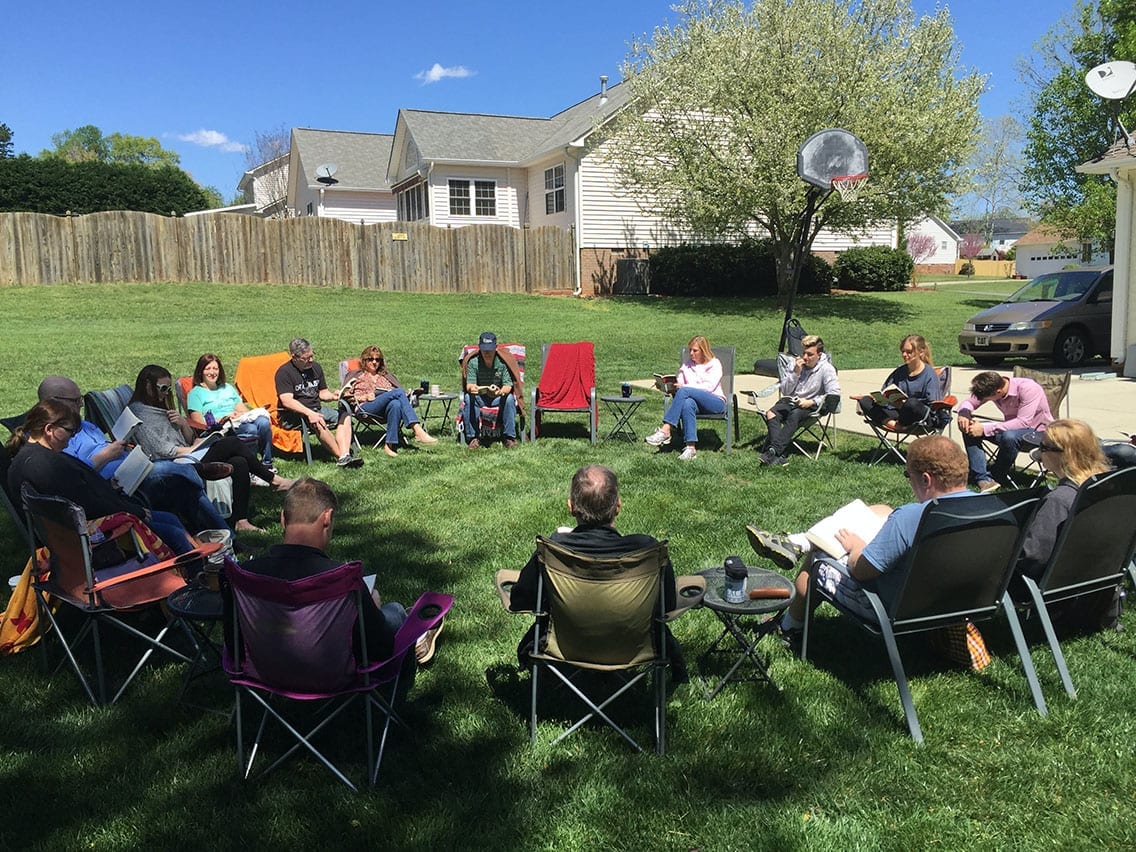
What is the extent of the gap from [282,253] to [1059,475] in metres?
21.9

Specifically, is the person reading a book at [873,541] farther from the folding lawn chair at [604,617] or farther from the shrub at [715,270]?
the shrub at [715,270]

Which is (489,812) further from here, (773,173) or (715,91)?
(715,91)

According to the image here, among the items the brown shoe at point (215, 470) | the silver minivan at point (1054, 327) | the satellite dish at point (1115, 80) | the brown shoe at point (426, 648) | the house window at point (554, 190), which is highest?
the house window at point (554, 190)

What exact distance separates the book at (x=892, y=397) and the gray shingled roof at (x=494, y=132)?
1943 centimetres

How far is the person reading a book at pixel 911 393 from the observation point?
7.03m

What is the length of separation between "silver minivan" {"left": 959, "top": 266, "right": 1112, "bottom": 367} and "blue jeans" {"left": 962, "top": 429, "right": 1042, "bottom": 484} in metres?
7.84

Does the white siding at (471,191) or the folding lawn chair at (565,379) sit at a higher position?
the white siding at (471,191)

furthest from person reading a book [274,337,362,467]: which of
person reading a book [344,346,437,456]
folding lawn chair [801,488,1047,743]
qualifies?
folding lawn chair [801,488,1047,743]

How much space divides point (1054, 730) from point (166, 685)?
11.4 feet

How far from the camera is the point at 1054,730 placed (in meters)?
3.18

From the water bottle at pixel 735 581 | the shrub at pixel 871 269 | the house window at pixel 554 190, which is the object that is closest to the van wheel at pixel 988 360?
the water bottle at pixel 735 581

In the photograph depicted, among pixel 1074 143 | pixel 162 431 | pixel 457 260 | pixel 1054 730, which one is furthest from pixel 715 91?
pixel 1054 730

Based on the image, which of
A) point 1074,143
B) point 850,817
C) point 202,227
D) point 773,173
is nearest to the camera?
point 850,817

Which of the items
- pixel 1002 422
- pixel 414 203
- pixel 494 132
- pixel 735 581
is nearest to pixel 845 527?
pixel 735 581
